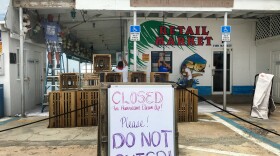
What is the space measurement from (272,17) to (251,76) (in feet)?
9.13

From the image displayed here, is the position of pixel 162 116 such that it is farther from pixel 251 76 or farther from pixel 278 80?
pixel 251 76

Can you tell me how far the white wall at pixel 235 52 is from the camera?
1227 centimetres

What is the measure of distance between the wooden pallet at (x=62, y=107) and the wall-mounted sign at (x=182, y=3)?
3.39 meters

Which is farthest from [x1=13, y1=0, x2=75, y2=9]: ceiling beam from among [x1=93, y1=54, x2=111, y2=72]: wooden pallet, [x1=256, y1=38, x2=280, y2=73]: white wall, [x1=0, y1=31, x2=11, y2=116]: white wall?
[x1=256, y1=38, x2=280, y2=73]: white wall

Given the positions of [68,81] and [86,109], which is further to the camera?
[68,81]

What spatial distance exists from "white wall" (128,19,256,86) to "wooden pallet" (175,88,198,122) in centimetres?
468

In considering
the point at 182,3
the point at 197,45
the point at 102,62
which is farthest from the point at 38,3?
the point at 197,45

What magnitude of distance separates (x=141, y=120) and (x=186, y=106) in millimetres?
3828

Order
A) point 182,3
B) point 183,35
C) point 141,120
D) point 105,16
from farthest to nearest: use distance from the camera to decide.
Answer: point 183,35, point 105,16, point 182,3, point 141,120

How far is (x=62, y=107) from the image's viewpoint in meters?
6.98

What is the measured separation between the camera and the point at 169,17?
39.5 feet

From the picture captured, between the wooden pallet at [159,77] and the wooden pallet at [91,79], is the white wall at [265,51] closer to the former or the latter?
the wooden pallet at [159,77]

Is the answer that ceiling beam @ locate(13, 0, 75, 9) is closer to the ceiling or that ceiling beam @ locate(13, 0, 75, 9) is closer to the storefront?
the ceiling

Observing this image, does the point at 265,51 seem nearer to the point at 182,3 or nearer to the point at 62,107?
the point at 182,3
